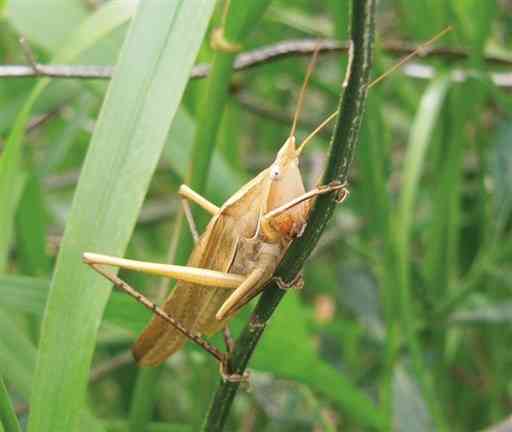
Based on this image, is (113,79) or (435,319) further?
(435,319)

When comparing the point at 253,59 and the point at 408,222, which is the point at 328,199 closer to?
the point at 253,59

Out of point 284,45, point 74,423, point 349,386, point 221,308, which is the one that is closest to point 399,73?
point 284,45

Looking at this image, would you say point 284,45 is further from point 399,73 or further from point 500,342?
point 500,342

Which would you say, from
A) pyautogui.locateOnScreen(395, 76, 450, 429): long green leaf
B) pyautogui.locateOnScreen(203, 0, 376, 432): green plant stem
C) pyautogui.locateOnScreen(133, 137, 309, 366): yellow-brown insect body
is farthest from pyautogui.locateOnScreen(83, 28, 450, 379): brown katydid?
pyautogui.locateOnScreen(395, 76, 450, 429): long green leaf

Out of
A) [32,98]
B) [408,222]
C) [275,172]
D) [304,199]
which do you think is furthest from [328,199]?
[408,222]

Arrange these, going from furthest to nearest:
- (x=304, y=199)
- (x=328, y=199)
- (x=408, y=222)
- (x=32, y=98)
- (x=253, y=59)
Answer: (x=408, y=222) → (x=253, y=59) → (x=32, y=98) → (x=304, y=199) → (x=328, y=199)

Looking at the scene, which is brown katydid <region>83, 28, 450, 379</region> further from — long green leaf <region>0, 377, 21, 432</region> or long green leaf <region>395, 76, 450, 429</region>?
long green leaf <region>395, 76, 450, 429</region>

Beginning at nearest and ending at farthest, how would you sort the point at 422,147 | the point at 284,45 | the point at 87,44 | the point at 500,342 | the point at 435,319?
1. the point at 87,44
2. the point at 284,45
3. the point at 422,147
4. the point at 435,319
5. the point at 500,342
